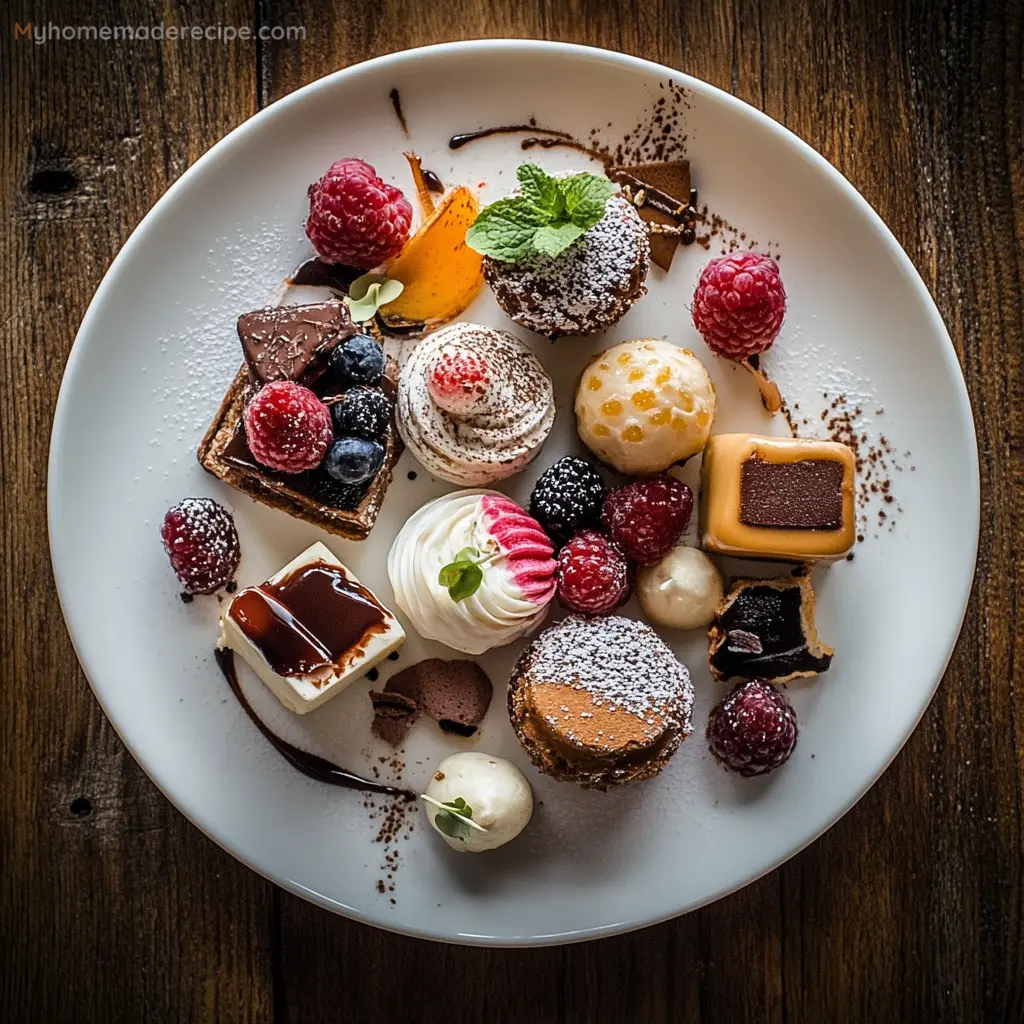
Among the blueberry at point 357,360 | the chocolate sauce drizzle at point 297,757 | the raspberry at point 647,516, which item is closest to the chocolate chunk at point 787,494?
the raspberry at point 647,516

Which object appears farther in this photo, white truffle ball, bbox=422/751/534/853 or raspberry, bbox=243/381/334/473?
white truffle ball, bbox=422/751/534/853

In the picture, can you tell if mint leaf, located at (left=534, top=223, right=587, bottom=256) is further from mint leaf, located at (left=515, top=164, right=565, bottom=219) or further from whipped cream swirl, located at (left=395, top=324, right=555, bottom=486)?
whipped cream swirl, located at (left=395, top=324, right=555, bottom=486)

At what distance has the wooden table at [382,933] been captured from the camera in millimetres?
1780

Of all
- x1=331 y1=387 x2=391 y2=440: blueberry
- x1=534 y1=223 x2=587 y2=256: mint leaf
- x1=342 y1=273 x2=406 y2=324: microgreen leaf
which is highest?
x1=534 y1=223 x2=587 y2=256: mint leaf

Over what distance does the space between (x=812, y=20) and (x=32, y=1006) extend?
8.69ft

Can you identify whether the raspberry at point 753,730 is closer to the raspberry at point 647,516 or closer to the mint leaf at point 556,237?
the raspberry at point 647,516

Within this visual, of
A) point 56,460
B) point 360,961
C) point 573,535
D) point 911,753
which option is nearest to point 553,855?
point 360,961

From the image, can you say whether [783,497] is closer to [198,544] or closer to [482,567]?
[482,567]

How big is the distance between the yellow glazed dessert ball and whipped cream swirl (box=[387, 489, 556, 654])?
23 cm

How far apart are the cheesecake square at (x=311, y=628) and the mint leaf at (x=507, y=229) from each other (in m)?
0.66

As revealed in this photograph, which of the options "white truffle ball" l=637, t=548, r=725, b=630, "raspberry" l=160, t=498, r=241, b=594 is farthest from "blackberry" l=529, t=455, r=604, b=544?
"raspberry" l=160, t=498, r=241, b=594

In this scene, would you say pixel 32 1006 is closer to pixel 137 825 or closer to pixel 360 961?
pixel 137 825

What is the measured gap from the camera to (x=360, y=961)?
1786 millimetres

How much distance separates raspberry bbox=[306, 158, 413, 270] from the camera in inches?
63.1
